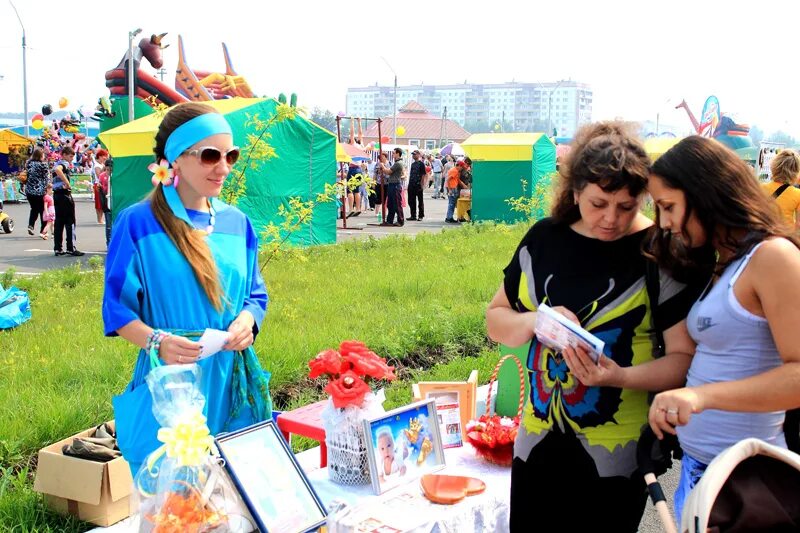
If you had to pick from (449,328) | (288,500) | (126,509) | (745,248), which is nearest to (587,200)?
(745,248)

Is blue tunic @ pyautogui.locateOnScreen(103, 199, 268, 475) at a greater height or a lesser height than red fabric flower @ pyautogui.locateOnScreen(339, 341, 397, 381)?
greater

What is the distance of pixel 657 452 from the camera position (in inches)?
87.1

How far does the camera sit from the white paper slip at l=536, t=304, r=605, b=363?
6.97ft

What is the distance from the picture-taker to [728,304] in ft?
6.78

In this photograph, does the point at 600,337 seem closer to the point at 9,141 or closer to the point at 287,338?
the point at 287,338

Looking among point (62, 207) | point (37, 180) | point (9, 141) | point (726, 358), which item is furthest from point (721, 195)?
point (9, 141)

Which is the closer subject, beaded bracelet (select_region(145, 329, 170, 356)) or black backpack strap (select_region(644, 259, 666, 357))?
black backpack strap (select_region(644, 259, 666, 357))

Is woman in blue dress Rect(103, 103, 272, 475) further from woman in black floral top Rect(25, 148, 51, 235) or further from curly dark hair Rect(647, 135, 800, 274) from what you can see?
woman in black floral top Rect(25, 148, 51, 235)

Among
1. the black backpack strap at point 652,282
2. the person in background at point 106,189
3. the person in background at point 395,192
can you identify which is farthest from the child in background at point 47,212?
the black backpack strap at point 652,282

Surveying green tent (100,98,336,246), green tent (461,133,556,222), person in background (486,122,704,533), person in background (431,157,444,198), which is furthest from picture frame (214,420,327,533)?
person in background (431,157,444,198)

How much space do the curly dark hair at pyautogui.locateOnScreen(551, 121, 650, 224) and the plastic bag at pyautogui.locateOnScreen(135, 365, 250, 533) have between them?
1.28 meters

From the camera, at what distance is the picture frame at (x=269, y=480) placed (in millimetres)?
2465

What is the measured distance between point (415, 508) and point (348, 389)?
0.55 m

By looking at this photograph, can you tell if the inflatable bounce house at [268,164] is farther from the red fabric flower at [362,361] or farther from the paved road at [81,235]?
the red fabric flower at [362,361]
